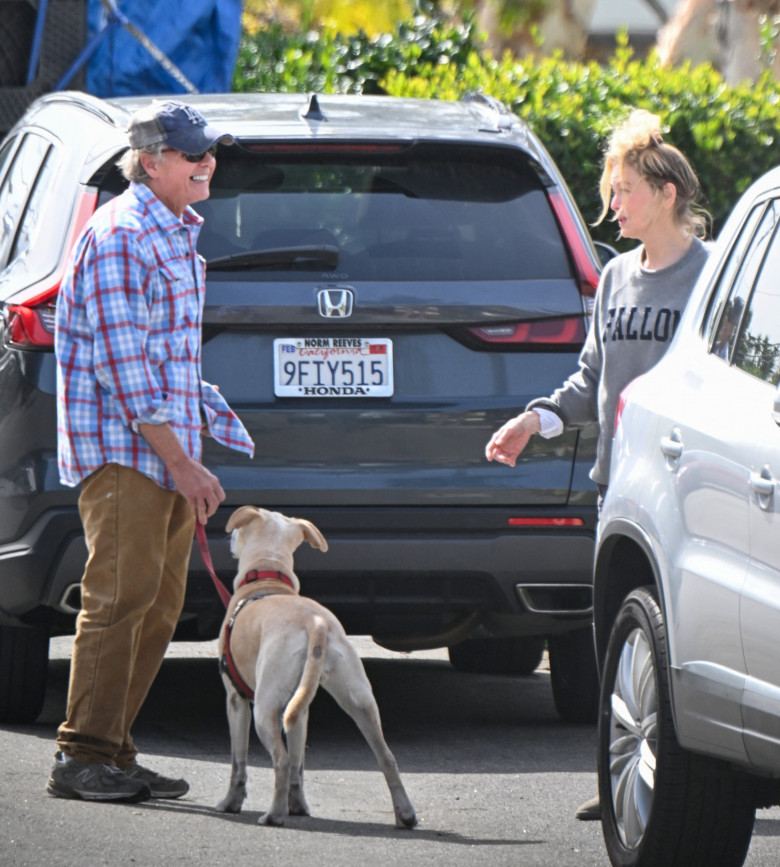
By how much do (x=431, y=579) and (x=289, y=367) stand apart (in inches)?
32.1

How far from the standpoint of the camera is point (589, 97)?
11.4 m

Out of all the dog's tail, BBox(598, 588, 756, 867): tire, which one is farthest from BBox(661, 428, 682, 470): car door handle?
the dog's tail

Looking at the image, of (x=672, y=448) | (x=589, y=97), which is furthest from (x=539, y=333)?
(x=589, y=97)

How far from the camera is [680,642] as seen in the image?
4.16m

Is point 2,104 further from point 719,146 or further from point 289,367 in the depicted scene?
point 289,367

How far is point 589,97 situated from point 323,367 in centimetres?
612

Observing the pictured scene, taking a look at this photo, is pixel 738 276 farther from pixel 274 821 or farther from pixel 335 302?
pixel 274 821

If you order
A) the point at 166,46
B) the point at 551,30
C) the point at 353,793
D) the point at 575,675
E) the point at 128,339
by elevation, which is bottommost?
the point at 551,30

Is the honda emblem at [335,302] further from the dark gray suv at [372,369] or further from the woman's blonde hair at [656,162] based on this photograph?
the woman's blonde hair at [656,162]

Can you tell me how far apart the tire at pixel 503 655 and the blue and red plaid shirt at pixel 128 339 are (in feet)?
9.89

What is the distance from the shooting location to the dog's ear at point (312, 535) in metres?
5.44

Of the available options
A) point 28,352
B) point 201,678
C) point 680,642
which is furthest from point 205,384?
point 201,678

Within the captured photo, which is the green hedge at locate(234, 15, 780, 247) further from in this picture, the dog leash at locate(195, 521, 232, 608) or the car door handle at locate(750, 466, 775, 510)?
the car door handle at locate(750, 466, 775, 510)

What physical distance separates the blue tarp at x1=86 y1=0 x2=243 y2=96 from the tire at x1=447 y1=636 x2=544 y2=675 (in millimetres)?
6534
